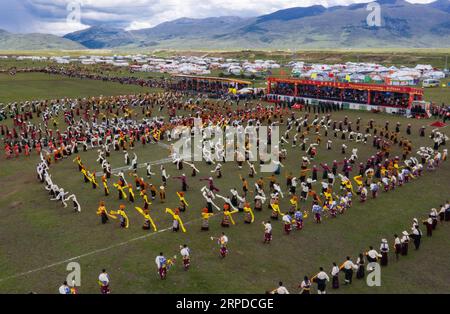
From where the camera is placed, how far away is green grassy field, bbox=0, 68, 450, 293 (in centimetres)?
1467

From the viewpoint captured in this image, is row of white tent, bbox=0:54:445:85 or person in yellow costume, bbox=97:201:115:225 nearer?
person in yellow costume, bbox=97:201:115:225

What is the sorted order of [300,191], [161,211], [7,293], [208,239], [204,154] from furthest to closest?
[204,154]
[300,191]
[161,211]
[208,239]
[7,293]

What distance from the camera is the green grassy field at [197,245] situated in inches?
578

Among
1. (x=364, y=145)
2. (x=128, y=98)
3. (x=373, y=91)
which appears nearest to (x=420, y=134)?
(x=364, y=145)

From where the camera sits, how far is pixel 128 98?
56.8 metres

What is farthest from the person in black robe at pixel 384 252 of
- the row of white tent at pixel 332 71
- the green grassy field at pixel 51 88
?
the row of white tent at pixel 332 71

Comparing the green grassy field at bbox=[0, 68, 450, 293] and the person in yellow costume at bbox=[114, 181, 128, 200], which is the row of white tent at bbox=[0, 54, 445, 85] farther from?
the person in yellow costume at bbox=[114, 181, 128, 200]

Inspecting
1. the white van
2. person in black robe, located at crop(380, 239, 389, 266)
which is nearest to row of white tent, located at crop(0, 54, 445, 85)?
the white van

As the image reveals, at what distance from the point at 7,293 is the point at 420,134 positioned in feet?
112

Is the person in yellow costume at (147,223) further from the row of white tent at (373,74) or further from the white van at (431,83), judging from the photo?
the white van at (431,83)

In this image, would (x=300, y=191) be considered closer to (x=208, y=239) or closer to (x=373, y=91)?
(x=208, y=239)

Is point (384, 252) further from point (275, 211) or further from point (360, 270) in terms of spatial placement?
point (275, 211)

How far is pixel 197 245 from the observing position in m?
17.5

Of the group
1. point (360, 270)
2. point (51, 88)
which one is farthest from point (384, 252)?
point (51, 88)
